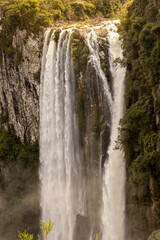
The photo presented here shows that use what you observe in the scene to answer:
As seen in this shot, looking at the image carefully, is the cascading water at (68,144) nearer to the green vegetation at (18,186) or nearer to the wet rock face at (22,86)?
the wet rock face at (22,86)

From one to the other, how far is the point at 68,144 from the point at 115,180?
163 inches

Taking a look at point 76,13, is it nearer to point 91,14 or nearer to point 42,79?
point 91,14

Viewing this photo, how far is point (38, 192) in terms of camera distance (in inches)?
749

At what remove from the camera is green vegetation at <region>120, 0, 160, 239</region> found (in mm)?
9828

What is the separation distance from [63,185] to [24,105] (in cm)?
732

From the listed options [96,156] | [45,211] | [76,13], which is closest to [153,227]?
[96,156]

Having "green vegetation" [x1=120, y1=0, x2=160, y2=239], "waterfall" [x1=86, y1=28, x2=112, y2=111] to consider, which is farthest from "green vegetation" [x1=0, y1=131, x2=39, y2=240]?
"green vegetation" [x1=120, y1=0, x2=160, y2=239]

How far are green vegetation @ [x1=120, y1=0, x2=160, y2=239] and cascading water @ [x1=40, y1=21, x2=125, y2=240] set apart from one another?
3.68 feet

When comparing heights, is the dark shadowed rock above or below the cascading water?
below

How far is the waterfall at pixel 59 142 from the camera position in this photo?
15.5 meters

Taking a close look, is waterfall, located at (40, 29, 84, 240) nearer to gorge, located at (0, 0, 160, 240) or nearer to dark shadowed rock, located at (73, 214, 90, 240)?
gorge, located at (0, 0, 160, 240)

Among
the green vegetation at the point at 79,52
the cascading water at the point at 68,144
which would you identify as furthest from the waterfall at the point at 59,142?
the green vegetation at the point at 79,52

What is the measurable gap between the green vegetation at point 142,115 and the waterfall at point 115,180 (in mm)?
626

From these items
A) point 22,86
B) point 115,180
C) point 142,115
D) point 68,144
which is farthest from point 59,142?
point 142,115
